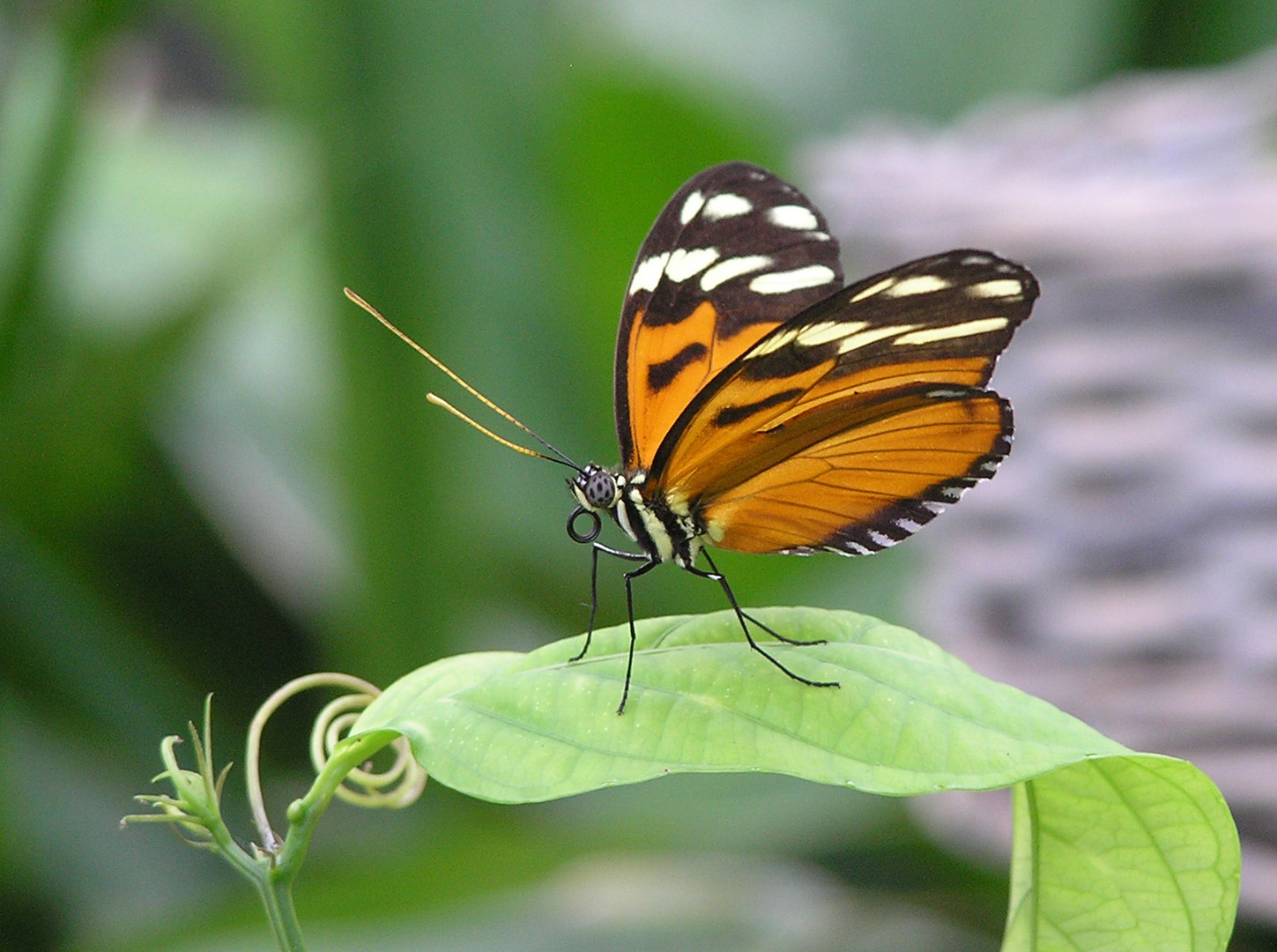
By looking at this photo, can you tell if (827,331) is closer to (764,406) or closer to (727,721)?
(764,406)

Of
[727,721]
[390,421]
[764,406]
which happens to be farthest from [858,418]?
[390,421]

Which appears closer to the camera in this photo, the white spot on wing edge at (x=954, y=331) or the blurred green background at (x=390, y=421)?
the white spot on wing edge at (x=954, y=331)

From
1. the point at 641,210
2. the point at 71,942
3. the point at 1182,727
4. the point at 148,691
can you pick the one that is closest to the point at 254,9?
the point at 641,210

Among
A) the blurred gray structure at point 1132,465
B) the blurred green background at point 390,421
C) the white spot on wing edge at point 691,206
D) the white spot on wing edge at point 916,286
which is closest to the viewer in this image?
the white spot on wing edge at point 916,286

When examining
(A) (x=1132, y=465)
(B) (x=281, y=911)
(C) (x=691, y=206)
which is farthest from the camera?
(A) (x=1132, y=465)

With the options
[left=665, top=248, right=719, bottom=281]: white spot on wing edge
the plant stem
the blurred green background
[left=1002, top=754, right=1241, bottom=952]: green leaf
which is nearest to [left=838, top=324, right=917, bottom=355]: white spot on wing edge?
[left=665, top=248, right=719, bottom=281]: white spot on wing edge

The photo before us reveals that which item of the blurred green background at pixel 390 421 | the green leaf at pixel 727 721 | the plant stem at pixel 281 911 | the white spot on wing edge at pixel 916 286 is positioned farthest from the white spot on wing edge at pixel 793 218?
the blurred green background at pixel 390 421

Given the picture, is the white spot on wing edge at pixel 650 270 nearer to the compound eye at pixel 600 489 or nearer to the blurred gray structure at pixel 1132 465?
the compound eye at pixel 600 489
